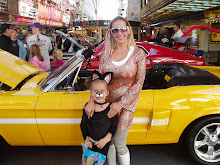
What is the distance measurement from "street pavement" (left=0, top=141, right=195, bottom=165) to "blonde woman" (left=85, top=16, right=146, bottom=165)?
998 millimetres

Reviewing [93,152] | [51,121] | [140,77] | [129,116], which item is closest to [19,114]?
[51,121]

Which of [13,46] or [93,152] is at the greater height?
[13,46]

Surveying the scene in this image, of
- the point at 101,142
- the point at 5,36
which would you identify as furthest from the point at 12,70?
the point at 5,36

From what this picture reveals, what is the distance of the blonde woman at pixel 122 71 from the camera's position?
177cm

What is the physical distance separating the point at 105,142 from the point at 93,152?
0.43ft

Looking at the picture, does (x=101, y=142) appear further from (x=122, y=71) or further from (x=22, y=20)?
(x=22, y=20)

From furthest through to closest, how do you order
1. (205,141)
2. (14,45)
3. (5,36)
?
(14,45) < (5,36) < (205,141)

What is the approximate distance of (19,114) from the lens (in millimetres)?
2328

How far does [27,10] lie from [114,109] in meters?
16.6

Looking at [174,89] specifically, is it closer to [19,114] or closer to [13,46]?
[19,114]

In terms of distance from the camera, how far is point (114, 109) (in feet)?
5.77

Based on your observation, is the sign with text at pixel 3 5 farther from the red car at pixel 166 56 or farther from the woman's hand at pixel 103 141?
the woman's hand at pixel 103 141

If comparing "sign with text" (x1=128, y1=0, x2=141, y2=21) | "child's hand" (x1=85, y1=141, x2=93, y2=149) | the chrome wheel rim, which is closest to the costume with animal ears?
"child's hand" (x1=85, y1=141, x2=93, y2=149)

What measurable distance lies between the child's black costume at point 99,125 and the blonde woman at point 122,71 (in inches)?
1.8
